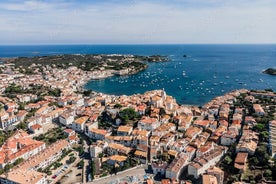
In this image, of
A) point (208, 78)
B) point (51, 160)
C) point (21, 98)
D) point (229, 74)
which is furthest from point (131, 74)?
point (51, 160)

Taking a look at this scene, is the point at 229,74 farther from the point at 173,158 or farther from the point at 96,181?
the point at 96,181

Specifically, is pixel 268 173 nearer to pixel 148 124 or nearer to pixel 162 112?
pixel 148 124

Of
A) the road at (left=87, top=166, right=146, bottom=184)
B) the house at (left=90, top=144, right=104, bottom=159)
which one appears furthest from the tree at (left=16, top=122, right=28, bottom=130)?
the road at (left=87, top=166, right=146, bottom=184)

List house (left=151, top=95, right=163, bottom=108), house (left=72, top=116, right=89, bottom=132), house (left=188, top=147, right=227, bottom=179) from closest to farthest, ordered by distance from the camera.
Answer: house (left=188, top=147, right=227, bottom=179), house (left=72, top=116, right=89, bottom=132), house (left=151, top=95, right=163, bottom=108)

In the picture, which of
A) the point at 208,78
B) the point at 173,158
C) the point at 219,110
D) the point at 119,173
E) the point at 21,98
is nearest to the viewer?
the point at 119,173

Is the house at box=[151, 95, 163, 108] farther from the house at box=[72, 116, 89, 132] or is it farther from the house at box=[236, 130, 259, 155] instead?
the house at box=[236, 130, 259, 155]

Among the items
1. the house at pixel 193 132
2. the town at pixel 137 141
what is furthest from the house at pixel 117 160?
the house at pixel 193 132
